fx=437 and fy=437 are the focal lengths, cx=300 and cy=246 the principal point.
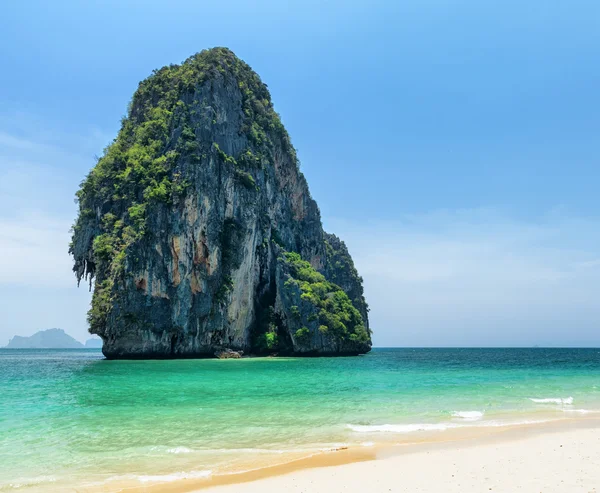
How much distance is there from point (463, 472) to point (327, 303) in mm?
42635

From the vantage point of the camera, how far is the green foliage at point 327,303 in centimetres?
4756

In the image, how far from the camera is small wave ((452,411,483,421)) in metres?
11.9

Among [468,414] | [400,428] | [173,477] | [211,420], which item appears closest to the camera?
[173,477]

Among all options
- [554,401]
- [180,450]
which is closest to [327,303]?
[554,401]

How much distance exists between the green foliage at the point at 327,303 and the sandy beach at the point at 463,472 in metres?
38.3

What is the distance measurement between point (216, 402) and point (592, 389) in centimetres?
1596

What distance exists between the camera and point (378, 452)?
837 centimetres

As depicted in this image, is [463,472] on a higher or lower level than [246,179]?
lower

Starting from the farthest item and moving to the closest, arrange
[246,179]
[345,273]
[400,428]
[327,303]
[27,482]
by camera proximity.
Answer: [345,273] → [327,303] → [246,179] → [400,428] → [27,482]

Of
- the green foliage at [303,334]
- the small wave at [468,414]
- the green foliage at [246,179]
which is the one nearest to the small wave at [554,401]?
the small wave at [468,414]

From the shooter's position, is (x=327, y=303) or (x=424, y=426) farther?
(x=327, y=303)

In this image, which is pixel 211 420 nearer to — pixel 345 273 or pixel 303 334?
pixel 303 334

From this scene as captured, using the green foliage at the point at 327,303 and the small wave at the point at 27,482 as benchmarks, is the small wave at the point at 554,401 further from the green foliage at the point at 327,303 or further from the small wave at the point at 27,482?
the green foliage at the point at 327,303

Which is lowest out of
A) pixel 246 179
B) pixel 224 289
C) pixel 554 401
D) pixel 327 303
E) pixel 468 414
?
pixel 554 401
